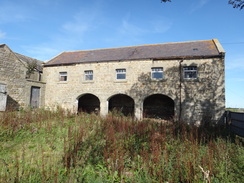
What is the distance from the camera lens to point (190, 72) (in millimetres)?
12766

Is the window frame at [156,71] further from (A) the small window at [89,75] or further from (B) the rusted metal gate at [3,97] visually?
(B) the rusted metal gate at [3,97]

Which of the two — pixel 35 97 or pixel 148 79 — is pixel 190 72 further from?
pixel 35 97

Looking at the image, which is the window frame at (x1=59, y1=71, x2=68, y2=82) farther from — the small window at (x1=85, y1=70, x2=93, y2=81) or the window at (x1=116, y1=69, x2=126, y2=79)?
the window at (x1=116, y1=69, x2=126, y2=79)

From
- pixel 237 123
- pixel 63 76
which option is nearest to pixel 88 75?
pixel 63 76

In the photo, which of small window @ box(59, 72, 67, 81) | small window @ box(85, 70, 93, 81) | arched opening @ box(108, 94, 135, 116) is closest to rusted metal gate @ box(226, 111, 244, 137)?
arched opening @ box(108, 94, 135, 116)

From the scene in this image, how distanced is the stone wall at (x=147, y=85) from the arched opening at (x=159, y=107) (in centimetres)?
237

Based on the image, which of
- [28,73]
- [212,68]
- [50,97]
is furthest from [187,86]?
[28,73]

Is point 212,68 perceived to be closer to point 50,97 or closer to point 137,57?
point 137,57

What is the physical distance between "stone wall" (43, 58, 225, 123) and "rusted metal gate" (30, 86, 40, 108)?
86 centimetres

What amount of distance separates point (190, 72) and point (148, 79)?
3.41 metres

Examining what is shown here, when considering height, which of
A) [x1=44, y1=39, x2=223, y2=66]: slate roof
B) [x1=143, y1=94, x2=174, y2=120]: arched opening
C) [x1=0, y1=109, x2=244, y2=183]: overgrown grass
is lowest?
[x1=0, y1=109, x2=244, y2=183]: overgrown grass

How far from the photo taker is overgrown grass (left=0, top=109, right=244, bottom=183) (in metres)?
3.06

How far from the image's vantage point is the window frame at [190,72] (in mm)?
12619

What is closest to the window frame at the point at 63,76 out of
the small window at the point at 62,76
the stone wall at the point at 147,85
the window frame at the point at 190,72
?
the small window at the point at 62,76
